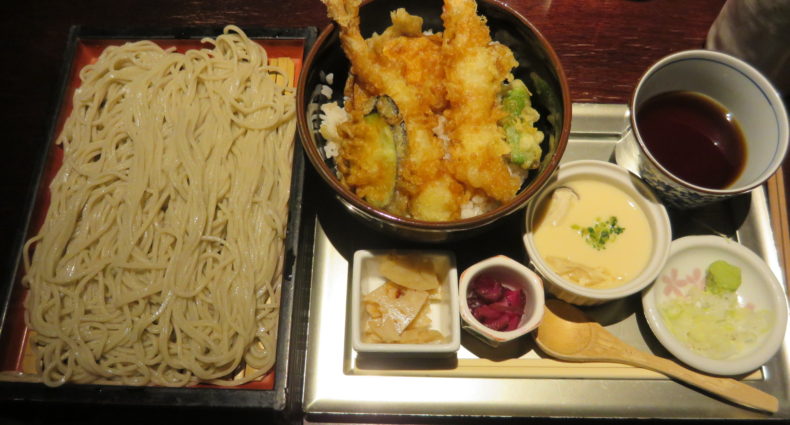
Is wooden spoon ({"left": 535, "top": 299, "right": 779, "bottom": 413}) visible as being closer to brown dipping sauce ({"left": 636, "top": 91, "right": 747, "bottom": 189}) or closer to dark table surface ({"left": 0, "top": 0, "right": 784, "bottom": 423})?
brown dipping sauce ({"left": 636, "top": 91, "right": 747, "bottom": 189})

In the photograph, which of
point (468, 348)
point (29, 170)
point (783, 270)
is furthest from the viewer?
point (29, 170)

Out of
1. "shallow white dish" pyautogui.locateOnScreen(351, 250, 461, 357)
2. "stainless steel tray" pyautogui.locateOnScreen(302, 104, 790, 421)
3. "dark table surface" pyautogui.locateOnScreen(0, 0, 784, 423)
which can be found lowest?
"stainless steel tray" pyautogui.locateOnScreen(302, 104, 790, 421)

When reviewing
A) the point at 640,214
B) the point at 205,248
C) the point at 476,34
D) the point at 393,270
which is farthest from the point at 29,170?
the point at 640,214

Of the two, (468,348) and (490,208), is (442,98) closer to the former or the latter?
(490,208)

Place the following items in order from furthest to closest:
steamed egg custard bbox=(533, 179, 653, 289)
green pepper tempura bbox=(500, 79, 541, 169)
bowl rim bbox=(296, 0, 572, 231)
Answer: steamed egg custard bbox=(533, 179, 653, 289) < green pepper tempura bbox=(500, 79, 541, 169) < bowl rim bbox=(296, 0, 572, 231)

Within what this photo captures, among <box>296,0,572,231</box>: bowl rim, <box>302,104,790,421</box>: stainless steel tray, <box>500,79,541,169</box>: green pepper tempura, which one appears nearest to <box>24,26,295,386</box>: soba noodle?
<box>302,104,790,421</box>: stainless steel tray

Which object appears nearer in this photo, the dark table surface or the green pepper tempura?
the green pepper tempura

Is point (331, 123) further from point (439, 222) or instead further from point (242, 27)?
point (242, 27)
